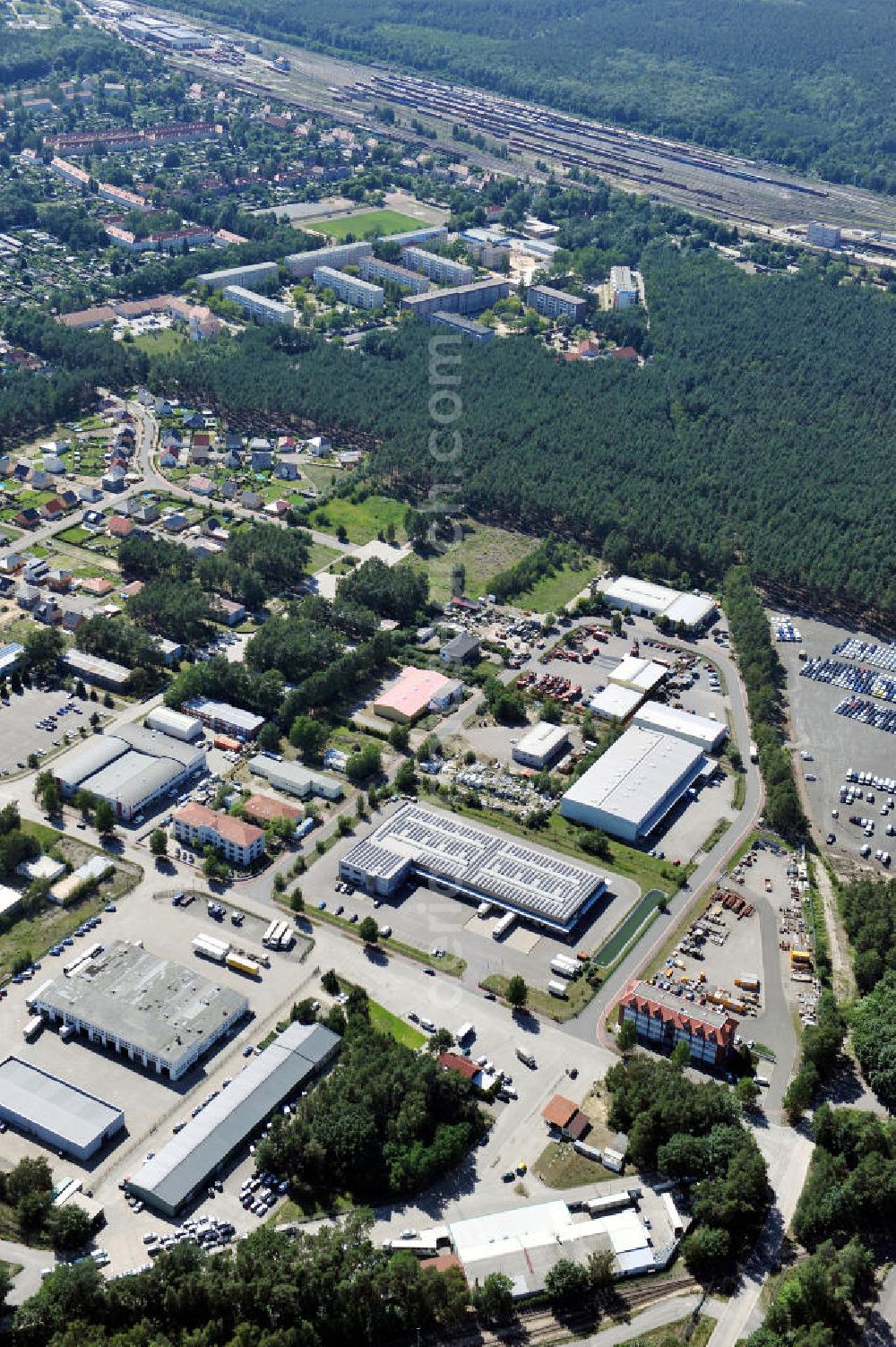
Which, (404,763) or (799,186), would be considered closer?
(404,763)

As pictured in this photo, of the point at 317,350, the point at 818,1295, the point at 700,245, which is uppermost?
the point at 700,245

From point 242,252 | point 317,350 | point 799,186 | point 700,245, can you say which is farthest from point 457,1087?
point 799,186

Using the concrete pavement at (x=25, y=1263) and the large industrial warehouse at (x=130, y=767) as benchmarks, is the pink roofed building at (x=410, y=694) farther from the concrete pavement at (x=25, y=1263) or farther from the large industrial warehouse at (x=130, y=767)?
the concrete pavement at (x=25, y=1263)

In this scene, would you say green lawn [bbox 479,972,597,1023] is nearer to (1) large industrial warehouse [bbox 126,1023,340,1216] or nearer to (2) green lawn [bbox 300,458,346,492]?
(1) large industrial warehouse [bbox 126,1023,340,1216]

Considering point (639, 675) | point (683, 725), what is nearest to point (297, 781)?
point (683, 725)

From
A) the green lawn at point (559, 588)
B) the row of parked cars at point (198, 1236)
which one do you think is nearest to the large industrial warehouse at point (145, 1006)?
the row of parked cars at point (198, 1236)

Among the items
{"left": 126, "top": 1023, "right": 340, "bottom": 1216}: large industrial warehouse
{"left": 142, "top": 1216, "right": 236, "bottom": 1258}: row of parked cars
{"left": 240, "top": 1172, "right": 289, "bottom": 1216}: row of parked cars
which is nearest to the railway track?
{"left": 240, "top": 1172, "right": 289, "bottom": 1216}: row of parked cars

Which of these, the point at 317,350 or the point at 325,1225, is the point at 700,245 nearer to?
the point at 317,350

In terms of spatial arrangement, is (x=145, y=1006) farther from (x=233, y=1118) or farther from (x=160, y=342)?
(x=160, y=342)
